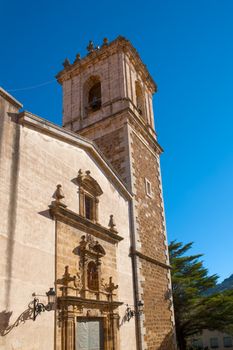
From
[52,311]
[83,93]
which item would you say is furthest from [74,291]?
[83,93]

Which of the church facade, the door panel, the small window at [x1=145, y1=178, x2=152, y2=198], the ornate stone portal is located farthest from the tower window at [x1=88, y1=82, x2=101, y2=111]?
the door panel

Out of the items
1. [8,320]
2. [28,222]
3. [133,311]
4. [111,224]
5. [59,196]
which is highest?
[59,196]

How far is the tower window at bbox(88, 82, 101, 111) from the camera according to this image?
1842 cm

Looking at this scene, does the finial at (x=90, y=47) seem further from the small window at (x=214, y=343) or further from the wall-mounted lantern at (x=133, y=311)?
the small window at (x=214, y=343)

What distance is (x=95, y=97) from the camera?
1908 centimetres

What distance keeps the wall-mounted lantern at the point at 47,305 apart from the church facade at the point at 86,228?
0.02 metres

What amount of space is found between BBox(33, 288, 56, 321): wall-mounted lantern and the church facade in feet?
0.08

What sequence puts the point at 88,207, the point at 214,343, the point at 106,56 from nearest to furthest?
1. the point at 88,207
2. the point at 106,56
3. the point at 214,343

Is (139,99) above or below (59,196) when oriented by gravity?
above

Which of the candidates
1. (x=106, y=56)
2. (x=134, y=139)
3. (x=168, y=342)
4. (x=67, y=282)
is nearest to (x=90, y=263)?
(x=67, y=282)

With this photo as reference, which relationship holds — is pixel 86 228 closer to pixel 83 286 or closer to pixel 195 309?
pixel 83 286

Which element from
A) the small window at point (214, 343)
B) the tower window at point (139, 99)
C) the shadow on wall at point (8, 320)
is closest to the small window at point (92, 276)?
the shadow on wall at point (8, 320)

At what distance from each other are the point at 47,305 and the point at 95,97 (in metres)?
13.0

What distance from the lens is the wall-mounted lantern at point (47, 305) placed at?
816cm
